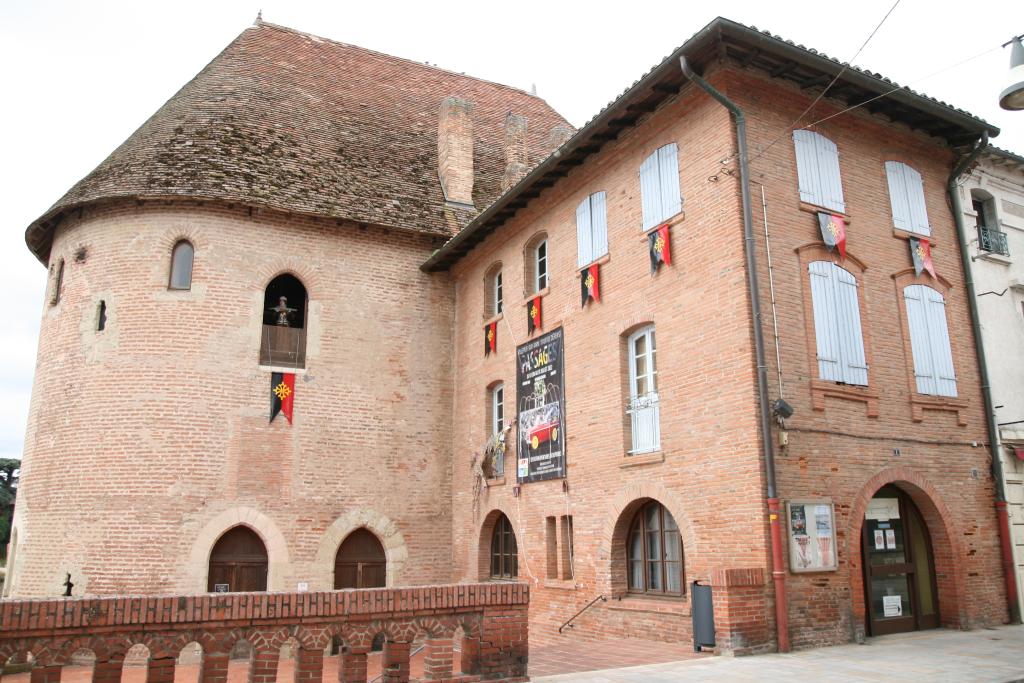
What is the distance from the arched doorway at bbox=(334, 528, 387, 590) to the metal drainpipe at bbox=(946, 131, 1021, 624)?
1128cm

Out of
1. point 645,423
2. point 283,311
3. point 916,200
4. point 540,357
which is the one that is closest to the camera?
point 645,423

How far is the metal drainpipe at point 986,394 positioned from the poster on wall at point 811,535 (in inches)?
151

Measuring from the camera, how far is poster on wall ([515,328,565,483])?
1469cm

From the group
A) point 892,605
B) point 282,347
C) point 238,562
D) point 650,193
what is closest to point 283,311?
point 282,347

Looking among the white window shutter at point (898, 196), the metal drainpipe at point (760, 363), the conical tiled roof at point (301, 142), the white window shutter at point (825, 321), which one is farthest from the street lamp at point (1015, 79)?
the conical tiled roof at point (301, 142)

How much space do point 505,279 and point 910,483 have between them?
28.6 ft

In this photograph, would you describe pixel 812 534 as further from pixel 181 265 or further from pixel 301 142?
pixel 301 142

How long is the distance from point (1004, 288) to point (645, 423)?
7.12 meters

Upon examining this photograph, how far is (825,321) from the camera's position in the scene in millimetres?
11617

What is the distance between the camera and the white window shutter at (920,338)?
12477mm

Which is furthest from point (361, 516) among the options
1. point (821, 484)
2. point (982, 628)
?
point (982, 628)

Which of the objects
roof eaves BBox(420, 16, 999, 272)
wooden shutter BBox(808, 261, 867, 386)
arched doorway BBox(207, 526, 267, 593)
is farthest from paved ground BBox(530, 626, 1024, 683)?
arched doorway BBox(207, 526, 267, 593)

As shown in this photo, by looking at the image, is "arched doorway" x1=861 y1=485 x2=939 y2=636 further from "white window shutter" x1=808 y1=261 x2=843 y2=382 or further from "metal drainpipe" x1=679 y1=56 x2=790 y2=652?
"metal drainpipe" x1=679 y1=56 x2=790 y2=652

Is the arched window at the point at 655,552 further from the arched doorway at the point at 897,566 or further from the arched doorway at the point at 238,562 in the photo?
the arched doorway at the point at 238,562
